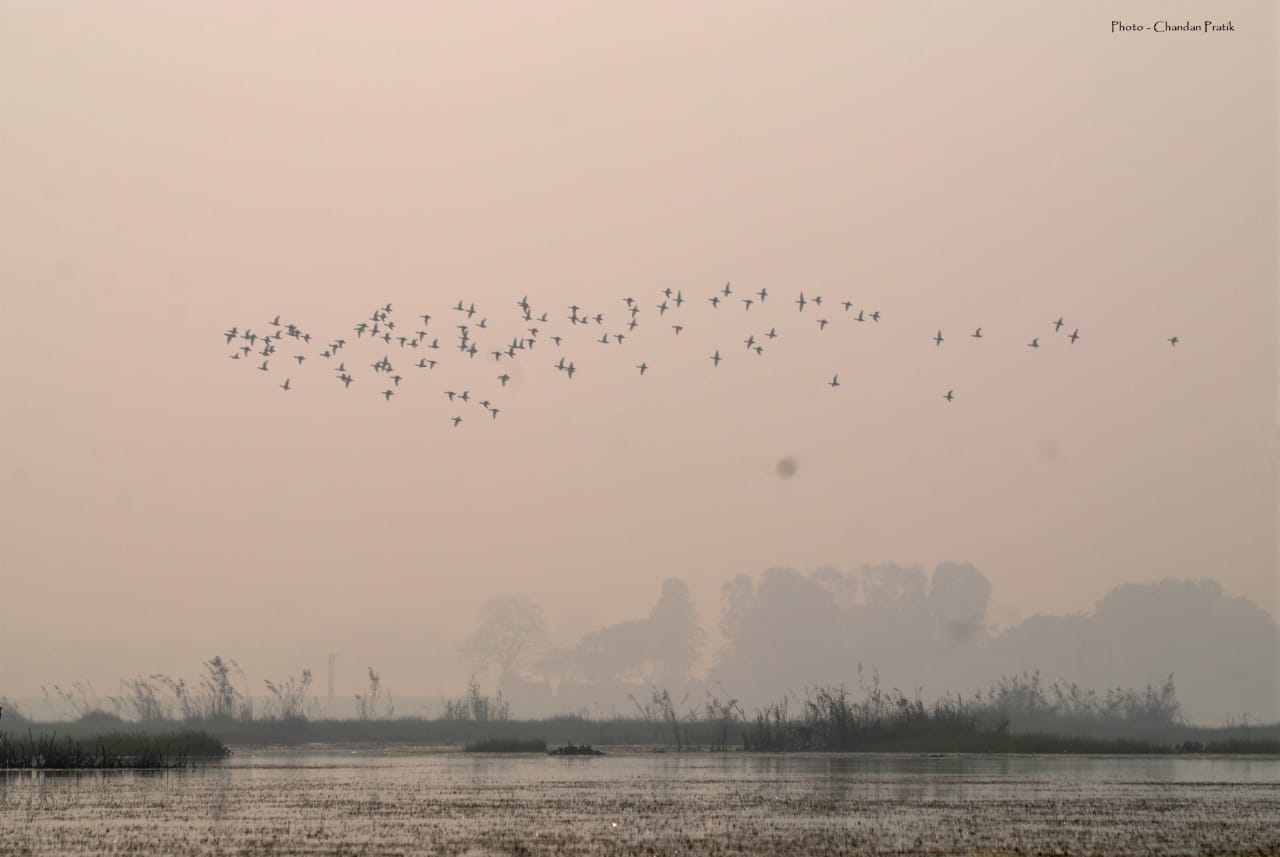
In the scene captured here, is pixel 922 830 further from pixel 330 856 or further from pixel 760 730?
pixel 760 730

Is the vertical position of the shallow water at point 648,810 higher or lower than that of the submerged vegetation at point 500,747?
higher

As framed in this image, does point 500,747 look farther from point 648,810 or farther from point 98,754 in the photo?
point 648,810

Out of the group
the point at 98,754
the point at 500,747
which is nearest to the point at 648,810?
the point at 98,754

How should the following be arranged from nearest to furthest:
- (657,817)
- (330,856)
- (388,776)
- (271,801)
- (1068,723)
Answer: (330,856) < (657,817) < (271,801) < (388,776) < (1068,723)

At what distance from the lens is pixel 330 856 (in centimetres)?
2805

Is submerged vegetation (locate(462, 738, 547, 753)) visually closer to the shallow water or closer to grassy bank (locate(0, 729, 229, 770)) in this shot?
grassy bank (locate(0, 729, 229, 770))

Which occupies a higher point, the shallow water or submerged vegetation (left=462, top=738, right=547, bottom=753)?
the shallow water

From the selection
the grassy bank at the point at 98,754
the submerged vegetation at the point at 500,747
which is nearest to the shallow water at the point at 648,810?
the grassy bank at the point at 98,754

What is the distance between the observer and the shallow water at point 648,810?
2997cm

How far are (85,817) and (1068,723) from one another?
71603 mm

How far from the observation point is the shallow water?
29969mm

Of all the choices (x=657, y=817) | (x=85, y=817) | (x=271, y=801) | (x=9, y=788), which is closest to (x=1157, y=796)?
(x=657, y=817)

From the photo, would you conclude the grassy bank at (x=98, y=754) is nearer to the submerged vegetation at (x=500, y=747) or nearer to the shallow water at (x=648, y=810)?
the shallow water at (x=648, y=810)

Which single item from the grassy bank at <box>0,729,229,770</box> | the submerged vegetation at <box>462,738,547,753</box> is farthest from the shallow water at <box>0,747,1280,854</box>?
the submerged vegetation at <box>462,738,547,753</box>
